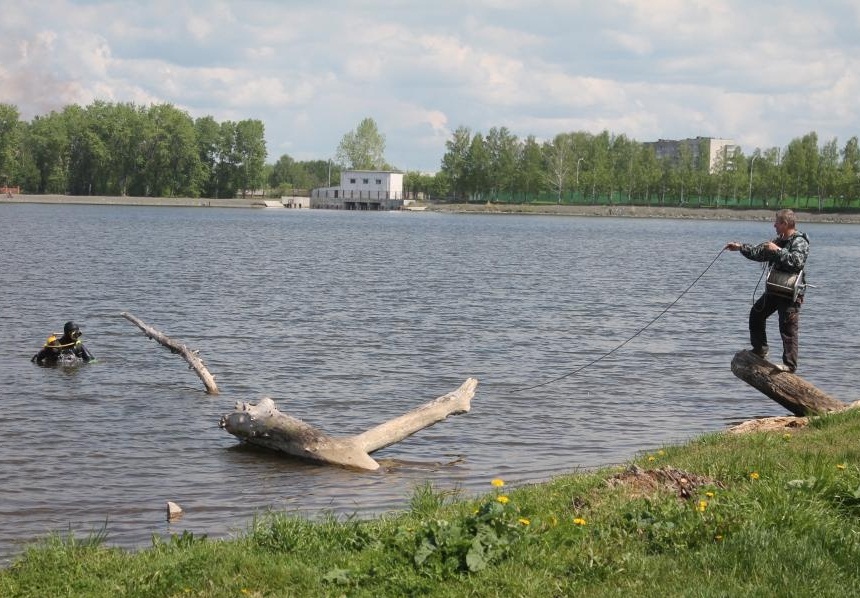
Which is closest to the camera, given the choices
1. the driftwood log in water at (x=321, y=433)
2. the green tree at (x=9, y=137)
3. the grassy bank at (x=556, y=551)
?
the grassy bank at (x=556, y=551)

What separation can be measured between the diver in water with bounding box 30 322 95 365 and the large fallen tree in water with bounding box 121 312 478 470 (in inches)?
342

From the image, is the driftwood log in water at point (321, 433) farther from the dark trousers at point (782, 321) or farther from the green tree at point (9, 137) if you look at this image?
the green tree at point (9, 137)

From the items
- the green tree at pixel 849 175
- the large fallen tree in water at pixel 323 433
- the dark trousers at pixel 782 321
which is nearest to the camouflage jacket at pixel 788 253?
the dark trousers at pixel 782 321

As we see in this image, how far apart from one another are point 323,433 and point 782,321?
7110 millimetres

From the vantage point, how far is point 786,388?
16.0m

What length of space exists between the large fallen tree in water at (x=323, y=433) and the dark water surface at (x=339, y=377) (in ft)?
0.90

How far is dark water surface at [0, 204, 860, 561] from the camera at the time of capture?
13695 millimetres

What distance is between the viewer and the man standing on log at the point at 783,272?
1502 cm

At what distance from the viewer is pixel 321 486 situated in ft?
44.9

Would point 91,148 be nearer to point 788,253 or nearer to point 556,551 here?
point 788,253

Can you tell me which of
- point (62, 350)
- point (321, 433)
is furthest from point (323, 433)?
point (62, 350)

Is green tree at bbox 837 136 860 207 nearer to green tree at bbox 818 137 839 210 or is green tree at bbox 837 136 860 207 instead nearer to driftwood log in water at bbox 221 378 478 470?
green tree at bbox 818 137 839 210

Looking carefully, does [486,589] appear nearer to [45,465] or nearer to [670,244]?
[45,465]

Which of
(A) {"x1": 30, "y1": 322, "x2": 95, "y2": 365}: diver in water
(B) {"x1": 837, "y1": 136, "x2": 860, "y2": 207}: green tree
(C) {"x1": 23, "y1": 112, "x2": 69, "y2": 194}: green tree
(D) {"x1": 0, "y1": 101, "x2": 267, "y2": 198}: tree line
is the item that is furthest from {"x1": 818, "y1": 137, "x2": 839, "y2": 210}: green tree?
(A) {"x1": 30, "y1": 322, "x2": 95, "y2": 365}: diver in water
